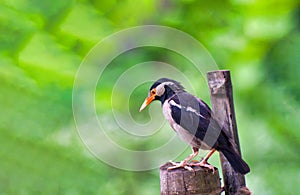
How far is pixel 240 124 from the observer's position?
7.20 ft

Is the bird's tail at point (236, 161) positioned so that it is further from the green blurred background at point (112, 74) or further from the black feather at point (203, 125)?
the green blurred background at point (112, 74)

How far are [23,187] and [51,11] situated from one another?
614 mm

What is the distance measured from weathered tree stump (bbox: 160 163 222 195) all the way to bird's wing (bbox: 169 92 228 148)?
0.38 ft

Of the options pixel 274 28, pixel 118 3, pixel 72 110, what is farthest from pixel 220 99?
pixel 72 110

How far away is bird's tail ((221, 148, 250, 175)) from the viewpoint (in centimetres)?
153

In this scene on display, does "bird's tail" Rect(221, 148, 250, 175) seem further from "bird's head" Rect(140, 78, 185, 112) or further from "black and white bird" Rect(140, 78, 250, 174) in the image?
"bird's head" Rect(140, 78, 185, 112)

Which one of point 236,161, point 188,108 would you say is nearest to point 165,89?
point 188,108

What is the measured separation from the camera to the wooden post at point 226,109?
1.57 meters

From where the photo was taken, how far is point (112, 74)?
2.22m

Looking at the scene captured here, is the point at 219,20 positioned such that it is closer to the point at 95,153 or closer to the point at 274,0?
the point at 274,0

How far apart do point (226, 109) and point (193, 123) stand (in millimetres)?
85

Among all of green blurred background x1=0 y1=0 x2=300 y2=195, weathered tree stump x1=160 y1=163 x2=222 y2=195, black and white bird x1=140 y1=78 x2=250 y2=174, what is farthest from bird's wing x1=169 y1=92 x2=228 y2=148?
green blurred background x1=0 y1=0 x2=300 y2=195

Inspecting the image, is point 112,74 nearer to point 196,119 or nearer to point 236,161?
point 196,119

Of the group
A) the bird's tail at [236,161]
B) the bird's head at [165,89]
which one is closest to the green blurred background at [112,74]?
the bird's head at [165,89]
